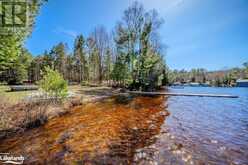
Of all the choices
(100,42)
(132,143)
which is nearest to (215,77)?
(100,42)

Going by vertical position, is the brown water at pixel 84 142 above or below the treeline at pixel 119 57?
below

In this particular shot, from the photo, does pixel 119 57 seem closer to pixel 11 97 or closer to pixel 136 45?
pixel 136 45

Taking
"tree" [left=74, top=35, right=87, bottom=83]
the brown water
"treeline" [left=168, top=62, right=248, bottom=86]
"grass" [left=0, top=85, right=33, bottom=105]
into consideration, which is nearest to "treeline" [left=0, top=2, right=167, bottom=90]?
"tree" [left=74, top=35, right=87, bottom=83]

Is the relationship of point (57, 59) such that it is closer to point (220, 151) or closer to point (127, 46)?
point (127, 46)

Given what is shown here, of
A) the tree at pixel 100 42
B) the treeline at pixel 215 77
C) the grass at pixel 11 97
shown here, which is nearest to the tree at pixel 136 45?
the tree at pixel 100 42

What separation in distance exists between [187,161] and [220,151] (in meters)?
1.48

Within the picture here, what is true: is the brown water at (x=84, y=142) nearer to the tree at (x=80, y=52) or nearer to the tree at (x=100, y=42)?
the tree at (x=100, y=42)

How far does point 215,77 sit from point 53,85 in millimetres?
104337

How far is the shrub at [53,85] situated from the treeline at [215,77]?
6989cm

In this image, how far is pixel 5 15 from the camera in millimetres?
Result: 5328

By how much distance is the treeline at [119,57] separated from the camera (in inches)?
1121

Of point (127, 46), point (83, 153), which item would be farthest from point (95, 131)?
point (127, 46)

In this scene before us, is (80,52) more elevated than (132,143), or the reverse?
(80,52)

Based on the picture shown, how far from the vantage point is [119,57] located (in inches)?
1179
